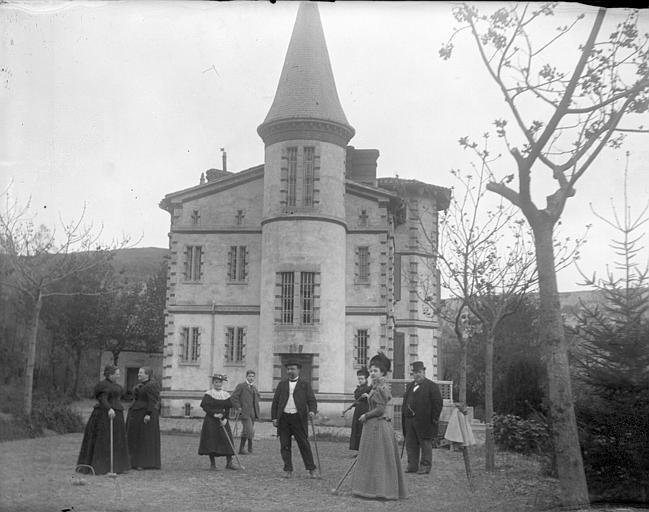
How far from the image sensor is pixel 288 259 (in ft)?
64.5

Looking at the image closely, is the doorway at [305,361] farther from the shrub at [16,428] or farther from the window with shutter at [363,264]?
the shrub at [16,428]

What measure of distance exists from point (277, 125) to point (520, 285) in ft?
27.2

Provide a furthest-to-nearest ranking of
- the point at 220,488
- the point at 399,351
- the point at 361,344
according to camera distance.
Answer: the point at 399,351 < the point at 361,344 < the point at 220,488

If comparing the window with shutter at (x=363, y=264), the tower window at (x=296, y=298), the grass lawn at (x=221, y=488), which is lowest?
the grass lawn at (x=221, y=488)

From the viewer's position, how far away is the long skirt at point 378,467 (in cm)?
957

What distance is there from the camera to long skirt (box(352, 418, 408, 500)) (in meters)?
9.57

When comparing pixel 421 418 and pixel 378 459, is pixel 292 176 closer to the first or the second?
pixel 421 418

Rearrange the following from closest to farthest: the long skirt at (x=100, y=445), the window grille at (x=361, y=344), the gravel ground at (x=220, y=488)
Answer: the gravel ground at (x=220, y=488) < the long skirt at (x=100, y=445) < the window grille at (x=361, y=344)

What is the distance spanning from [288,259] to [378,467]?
10.6m

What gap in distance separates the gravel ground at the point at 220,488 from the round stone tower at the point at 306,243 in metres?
5.76

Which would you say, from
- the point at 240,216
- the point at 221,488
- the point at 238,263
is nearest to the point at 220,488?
the point at 221,488

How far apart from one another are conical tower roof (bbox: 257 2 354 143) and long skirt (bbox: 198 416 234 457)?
5.62 m

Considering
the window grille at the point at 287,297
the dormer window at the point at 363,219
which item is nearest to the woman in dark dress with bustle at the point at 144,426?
the window grille at the point at 287,297

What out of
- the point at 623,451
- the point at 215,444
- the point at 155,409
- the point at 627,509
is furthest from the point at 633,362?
the point at 155,409
